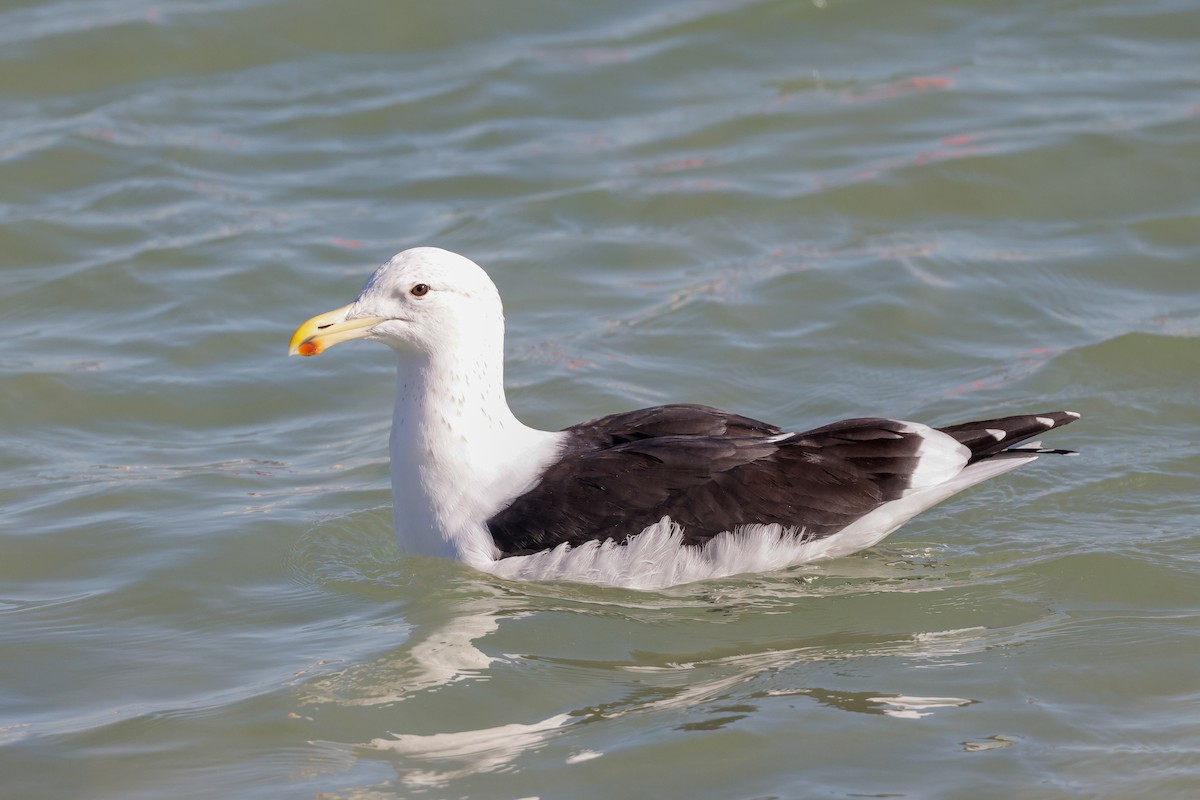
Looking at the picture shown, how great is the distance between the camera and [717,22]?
47.2 ft

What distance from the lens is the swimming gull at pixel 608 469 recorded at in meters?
6.75

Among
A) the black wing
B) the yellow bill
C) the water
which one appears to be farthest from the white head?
the water

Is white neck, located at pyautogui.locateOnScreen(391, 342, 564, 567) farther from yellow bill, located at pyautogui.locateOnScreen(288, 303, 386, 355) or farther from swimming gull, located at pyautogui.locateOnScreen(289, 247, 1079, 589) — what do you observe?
yellow bill, located at pyautogui.locateOnScreen(288, 303, 386, 355)

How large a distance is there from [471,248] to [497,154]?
1.75m

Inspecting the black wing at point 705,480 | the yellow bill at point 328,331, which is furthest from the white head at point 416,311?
the black wing at point 705,480

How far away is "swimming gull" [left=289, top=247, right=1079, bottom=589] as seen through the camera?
675 cm

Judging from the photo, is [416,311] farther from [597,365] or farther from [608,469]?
[597,365]

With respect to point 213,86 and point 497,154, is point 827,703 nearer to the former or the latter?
point 497,154

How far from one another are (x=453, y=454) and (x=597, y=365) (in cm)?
254

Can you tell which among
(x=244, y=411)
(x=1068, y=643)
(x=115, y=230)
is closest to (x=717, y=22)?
(x=115, y=230)

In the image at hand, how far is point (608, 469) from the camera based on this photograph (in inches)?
267

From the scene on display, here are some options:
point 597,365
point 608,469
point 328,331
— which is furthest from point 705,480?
point 597,365

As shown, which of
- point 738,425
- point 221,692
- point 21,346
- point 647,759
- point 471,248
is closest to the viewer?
point 647,759

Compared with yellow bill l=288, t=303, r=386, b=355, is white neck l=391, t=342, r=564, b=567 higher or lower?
lower
